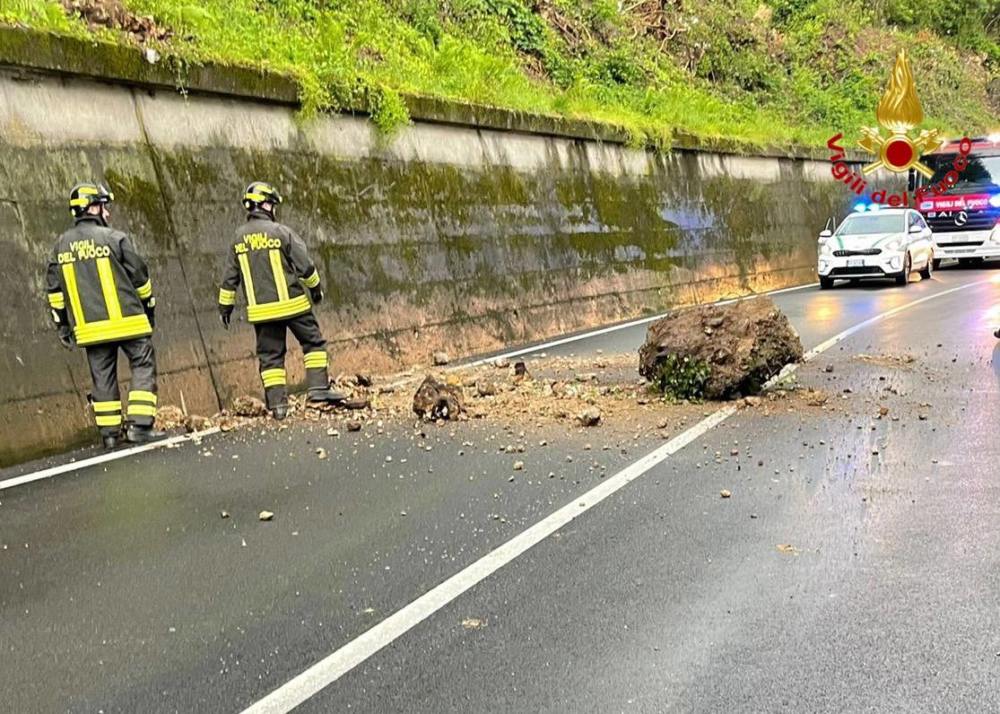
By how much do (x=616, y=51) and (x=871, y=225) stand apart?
25.7 ft

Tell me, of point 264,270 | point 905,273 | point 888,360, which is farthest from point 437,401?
point 905,273

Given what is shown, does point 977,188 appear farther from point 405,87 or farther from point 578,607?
point 578,607

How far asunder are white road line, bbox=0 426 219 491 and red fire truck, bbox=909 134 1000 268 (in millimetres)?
21844

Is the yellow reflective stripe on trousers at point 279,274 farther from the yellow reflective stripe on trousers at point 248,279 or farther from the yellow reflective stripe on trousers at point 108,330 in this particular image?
the yellow reflective stripe on trousers at point 108,330

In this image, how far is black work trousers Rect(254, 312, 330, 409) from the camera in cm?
777

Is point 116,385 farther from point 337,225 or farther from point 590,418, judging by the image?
point 337,225

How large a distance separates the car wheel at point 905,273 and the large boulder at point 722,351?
12523 millimetres

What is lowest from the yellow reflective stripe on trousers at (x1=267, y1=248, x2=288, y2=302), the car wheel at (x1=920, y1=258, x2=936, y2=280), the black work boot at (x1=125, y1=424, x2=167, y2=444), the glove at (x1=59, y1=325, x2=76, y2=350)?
the car wheel at (x1=920, y1=258, x2=936, y2=280)

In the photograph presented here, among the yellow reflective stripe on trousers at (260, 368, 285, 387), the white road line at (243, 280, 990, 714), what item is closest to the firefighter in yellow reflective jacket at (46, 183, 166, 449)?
the yellow reflective stripe on trousers at (260, 368, 285, 387)

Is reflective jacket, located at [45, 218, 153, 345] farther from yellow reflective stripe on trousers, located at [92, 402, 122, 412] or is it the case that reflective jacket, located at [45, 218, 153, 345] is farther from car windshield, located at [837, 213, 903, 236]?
car windshield, located at [837, 213, 903, 236]

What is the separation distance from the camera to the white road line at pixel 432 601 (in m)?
2.95

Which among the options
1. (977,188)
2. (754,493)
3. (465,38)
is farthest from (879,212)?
(754,493)

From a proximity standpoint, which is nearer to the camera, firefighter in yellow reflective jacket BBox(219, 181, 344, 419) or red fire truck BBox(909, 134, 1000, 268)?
firefighter in yellow reflective jacket BBox(219, 181, 344, 419)

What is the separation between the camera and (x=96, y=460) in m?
6.27
